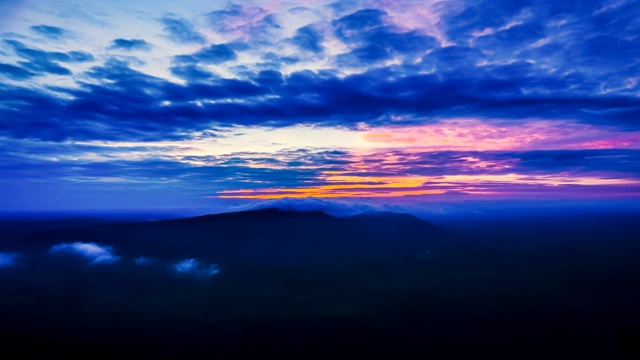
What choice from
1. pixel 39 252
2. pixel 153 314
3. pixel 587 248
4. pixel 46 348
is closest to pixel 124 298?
pixel 153 314

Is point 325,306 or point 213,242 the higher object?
point 213,242

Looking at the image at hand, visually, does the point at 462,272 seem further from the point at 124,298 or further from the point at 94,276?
the point at 94,276

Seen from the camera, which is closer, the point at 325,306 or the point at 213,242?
the point at 325,306

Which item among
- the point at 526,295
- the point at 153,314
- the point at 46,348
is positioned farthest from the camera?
the point at 526,295

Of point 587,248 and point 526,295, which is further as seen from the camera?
point 587,248

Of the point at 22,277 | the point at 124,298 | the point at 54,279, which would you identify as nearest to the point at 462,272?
the point at 124,298

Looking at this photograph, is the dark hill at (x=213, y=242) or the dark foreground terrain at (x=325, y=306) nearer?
the dark foreground terrain at (x=325, y=306)

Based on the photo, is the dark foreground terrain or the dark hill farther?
the dark hill

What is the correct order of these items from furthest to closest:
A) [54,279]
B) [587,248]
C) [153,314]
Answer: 1. [587,248]
2. [54,279]
3. [153,314]
